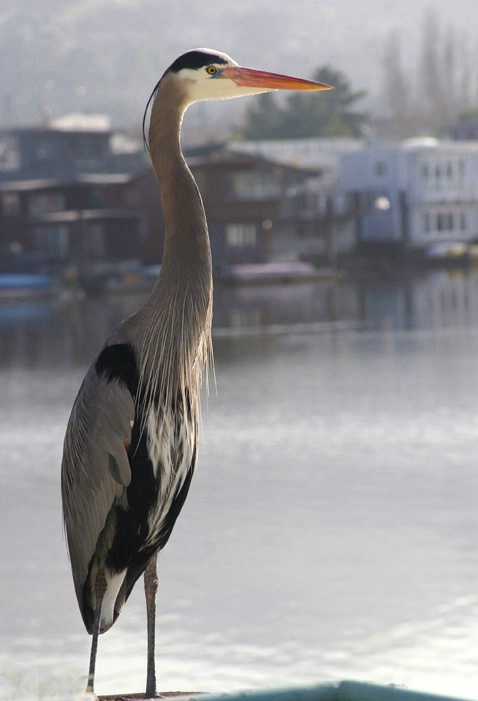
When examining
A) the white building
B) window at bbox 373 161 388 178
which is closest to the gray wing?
the white building

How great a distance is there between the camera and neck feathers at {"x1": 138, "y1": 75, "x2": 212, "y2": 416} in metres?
4.60

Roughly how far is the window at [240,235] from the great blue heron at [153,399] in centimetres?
4846

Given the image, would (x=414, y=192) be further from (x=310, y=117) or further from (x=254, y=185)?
(x=310, y=117)

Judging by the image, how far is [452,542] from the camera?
11125 millimetres

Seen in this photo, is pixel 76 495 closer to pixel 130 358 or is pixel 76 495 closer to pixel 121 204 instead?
pixel 130 358

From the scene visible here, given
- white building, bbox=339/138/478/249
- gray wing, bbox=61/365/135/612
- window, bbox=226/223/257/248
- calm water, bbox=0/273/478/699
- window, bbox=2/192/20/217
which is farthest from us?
white building, bbox=339/138/478/249

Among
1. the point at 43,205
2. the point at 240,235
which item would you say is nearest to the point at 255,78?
A: the point at 240,235

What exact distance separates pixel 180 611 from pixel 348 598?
3.98ft

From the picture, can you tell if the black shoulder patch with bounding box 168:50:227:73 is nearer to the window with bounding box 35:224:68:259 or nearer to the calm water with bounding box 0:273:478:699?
the calm water with bounding box 0:273:478:699

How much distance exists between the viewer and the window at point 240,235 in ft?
175

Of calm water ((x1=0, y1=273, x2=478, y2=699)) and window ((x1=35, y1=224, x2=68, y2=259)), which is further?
window ((x1=35, y1=224, x2=68, y2=259))

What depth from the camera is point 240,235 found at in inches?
2117

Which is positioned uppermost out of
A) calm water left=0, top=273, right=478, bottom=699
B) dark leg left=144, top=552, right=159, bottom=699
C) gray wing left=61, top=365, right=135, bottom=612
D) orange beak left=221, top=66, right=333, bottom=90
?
orange beak left=221, top=66, right=333, bottom=90

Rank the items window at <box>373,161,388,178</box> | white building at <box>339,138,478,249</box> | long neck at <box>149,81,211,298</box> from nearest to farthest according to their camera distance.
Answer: long neck at <box>149,81,211,298</box>
white building at <box>339,138,478,249</box>
window at <box>373,161,388,178</box>
